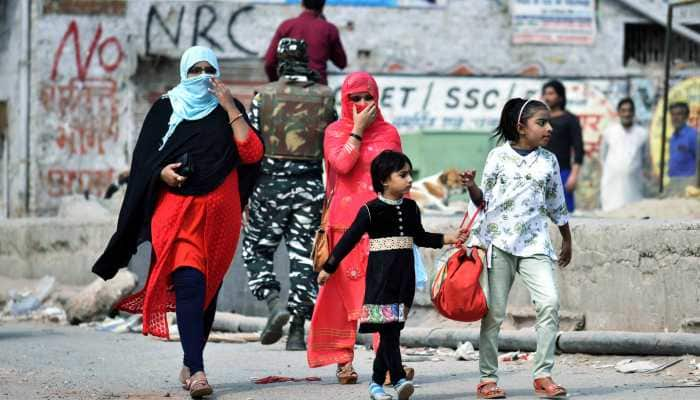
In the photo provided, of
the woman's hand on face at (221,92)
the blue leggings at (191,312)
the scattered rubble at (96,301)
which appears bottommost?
the scattered rubble at (96,301)

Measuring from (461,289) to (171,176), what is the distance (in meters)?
1.55

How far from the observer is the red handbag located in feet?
24.1

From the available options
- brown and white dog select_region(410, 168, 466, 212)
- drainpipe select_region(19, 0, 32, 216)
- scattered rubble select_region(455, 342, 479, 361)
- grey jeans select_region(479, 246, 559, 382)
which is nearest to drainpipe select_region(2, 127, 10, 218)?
drainpipe select_region(19, 0, 32, 216)

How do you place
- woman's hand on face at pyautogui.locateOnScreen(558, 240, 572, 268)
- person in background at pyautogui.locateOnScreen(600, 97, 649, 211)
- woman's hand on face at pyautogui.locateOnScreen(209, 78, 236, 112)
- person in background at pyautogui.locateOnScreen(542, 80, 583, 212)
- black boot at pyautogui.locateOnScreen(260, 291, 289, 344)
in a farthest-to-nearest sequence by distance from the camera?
person in background at pyautogui.locateOnScreen(600, 97, 649, 211) < person in background at pyautogui.locateOnScreen(542, 80, 583, 212) < black boot at pyautogui.locateOnScreen(260, 291, 289, 344) < woman's hand on face at pyautogui.locateOnScreen(209, 78, 236, 112) < woman's hand on face at pyautogui.locateOnScreen(558, 240, 572, 268)

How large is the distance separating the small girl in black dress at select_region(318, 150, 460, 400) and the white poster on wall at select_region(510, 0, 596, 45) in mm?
17006

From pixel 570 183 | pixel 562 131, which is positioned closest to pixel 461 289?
pixel 562 131

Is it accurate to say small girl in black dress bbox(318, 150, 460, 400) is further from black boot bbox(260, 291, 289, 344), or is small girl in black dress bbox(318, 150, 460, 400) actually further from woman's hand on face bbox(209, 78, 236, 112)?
black boot bbox(260, 291, 289, 344)

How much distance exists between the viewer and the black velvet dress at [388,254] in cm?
728

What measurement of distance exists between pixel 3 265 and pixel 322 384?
8.88 m

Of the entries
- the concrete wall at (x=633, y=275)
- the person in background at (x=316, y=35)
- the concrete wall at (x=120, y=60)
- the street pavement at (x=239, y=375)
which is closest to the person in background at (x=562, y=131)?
the person in background at (x=316, y=35)

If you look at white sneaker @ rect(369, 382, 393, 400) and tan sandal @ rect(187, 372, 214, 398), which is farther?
tan sandal @ rect(187, 372, 214, 398)

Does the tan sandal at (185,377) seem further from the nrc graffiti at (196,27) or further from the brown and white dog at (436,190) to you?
the nrc graffiti at (196,27)

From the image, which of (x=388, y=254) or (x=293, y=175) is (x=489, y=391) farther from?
(x=293, y=175)

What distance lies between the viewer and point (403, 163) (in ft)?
24.2
